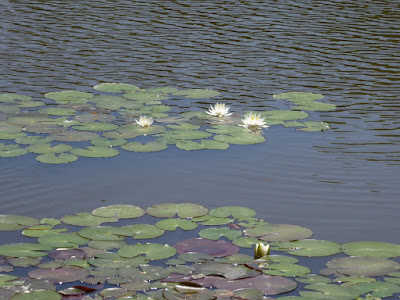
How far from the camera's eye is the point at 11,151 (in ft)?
19.5

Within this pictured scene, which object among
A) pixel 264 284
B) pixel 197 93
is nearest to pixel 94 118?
pixel 197 93

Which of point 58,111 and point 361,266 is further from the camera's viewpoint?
point 58,111

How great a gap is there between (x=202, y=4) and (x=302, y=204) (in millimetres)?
8739

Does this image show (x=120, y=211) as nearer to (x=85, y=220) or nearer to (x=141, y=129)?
(x=85, y=220)

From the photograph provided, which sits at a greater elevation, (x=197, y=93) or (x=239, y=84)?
(x=239, y=84)

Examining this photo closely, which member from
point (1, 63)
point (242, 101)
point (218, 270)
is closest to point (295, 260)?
point (218, 270)

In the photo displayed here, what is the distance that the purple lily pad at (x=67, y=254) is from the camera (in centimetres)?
411

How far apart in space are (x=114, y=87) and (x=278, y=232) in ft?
12.2

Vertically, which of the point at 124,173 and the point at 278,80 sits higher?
the point at 278,80

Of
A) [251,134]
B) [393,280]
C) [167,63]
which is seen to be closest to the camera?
[393,280]

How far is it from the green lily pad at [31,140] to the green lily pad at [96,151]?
34 centimetres

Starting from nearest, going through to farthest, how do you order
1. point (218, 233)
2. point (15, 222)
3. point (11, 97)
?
point (218, 233)
point (15, 222)
point (11, 97)

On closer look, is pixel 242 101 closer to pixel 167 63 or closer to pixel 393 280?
pixel 167 63

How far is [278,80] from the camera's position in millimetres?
8453
